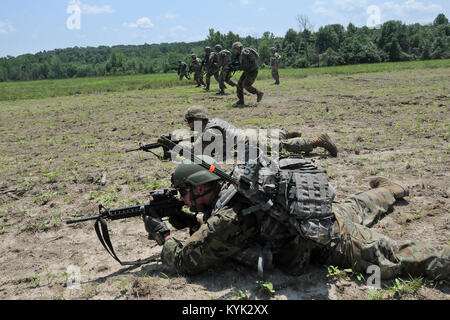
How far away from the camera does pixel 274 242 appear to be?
2990 mm

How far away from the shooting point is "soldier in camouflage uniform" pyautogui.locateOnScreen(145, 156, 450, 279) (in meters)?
2.82

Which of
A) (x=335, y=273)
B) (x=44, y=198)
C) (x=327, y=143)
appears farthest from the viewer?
(x=327, y=143)

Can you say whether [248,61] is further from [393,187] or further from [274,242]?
[274,242]

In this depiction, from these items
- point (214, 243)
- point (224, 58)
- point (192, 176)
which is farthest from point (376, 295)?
point (224, 58)

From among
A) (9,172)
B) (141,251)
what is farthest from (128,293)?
(9,172)

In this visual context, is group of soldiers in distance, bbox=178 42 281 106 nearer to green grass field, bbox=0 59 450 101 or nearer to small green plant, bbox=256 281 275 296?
green grass field, bbox=0 59 450 101

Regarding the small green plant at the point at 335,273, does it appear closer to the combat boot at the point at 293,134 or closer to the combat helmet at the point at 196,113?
the combat helmet at the point at 196,113

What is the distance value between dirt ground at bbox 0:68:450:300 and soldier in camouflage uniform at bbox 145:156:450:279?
5.9 inches

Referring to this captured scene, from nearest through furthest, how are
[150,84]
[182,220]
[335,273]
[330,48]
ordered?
[335,273], [182,220], [150,84], [330,48]

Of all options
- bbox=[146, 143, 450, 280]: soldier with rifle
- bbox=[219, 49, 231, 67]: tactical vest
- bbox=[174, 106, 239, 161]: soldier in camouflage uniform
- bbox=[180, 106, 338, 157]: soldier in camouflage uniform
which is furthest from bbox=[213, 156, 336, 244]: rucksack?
bbox=[219, 49, 231, 67]: tactical vest

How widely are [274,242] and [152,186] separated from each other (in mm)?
3024

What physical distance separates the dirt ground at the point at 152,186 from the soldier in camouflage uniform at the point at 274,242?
0.15 m

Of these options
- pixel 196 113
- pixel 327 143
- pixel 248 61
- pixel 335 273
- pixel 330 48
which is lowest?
pixel 335 273

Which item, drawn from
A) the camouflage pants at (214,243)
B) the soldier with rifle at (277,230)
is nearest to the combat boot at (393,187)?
the soldier with rifle at (277,230)
